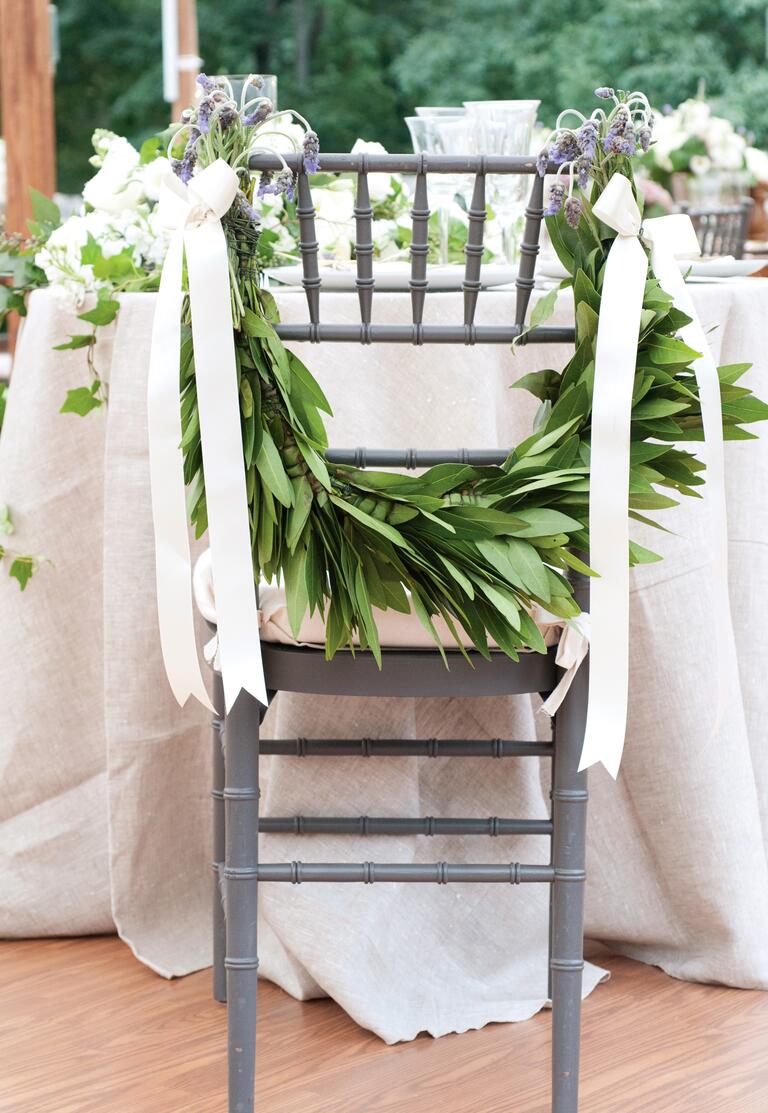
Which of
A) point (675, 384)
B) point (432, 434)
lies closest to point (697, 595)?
point (432, 434)

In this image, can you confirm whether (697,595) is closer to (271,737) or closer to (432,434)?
(432,434)

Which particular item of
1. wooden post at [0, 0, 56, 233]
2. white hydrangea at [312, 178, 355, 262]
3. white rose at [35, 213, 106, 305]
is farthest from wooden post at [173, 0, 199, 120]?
white rose at [35, 213, 106, 305]

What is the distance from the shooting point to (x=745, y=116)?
10.2 metres

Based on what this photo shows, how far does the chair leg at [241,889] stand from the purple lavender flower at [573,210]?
1.66ft

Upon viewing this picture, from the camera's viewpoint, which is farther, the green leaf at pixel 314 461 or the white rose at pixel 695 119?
the white rose at pixel 695 119

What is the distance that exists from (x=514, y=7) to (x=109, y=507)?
10.8 metres

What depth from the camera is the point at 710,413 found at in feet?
3.72

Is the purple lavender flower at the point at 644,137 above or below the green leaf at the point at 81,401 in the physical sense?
above

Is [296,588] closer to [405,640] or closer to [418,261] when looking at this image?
[405,640]

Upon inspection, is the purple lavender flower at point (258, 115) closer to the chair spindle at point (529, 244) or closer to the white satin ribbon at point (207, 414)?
the white satin ribbon at point (207, 414)

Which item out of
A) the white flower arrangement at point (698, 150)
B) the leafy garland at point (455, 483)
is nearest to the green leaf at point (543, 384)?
the leafy garland at point (455, 483)

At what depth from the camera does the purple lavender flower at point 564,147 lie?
112 cm

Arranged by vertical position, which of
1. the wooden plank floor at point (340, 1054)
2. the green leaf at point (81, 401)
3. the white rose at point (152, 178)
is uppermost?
the white rose at point (152, 178)

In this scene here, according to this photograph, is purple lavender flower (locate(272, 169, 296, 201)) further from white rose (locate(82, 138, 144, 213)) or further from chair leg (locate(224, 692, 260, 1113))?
white rose (locate(82, 138, 144, 213))
